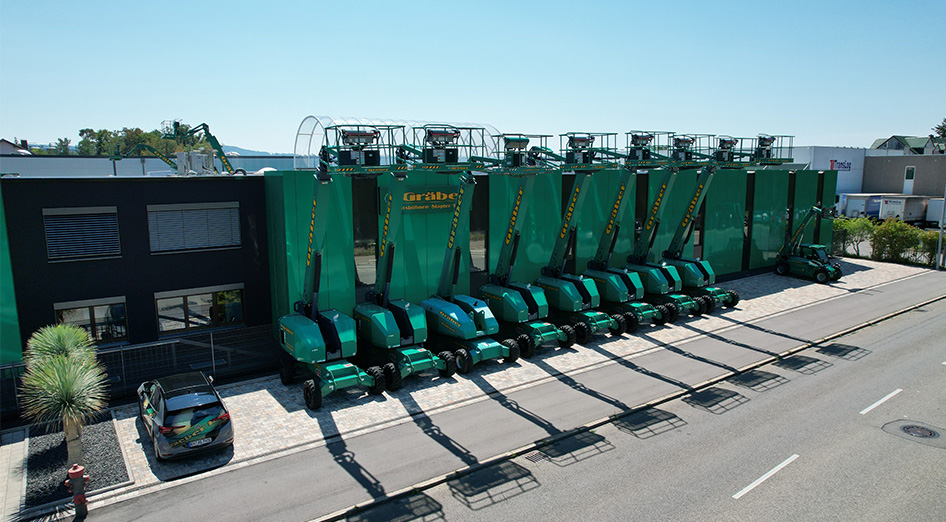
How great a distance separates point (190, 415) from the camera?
12742mm

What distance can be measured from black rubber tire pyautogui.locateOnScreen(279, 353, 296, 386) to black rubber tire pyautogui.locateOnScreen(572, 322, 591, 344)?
9695mm

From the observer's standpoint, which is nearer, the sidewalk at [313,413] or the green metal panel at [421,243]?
the sidewalk at [313,413]

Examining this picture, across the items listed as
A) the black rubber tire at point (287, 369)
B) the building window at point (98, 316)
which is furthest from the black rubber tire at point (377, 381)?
the building window at point (98, 316)

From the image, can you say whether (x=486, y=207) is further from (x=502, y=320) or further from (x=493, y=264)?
(x=502, y=320)

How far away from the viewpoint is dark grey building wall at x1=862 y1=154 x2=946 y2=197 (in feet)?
188

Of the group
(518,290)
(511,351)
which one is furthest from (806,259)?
(511,351)

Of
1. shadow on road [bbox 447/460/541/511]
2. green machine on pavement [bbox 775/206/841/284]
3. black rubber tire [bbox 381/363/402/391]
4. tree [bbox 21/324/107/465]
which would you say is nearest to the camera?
shadow on road [bbox 447/460/541/511]

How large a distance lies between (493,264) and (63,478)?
1492cm

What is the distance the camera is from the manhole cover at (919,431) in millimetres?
13922

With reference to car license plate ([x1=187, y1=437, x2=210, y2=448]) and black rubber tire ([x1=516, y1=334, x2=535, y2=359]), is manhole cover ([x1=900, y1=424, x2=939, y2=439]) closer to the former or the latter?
black rubber tire ([x1=516, y1=334, x2=535, y2=359])

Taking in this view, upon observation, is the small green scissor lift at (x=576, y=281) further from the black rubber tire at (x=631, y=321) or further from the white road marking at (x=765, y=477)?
the white road marking at (x=765, y=477)

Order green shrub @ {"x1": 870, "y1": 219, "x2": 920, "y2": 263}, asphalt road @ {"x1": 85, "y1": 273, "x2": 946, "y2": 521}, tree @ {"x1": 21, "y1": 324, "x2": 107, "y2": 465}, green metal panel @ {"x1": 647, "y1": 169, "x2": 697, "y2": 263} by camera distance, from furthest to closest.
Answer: green shrub @ {"x1": 870, "y1": 219, "x2": 920, "y2": 263}
green metal panel @ {"x1": 647, "y1": 169, "x2": 697, "y2": 263}
tree @ {"x1": 21, "y1": 324, "x2": 107, "y2": 465}
asphalt road @ {"x1": 85, "y1": 273, "x2": 946, "y2": 521}

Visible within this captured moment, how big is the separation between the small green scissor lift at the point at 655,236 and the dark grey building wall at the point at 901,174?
155ft

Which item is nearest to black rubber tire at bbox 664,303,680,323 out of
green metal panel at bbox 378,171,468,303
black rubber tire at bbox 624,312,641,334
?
black rubber tire at bbox 624,312,641,334
